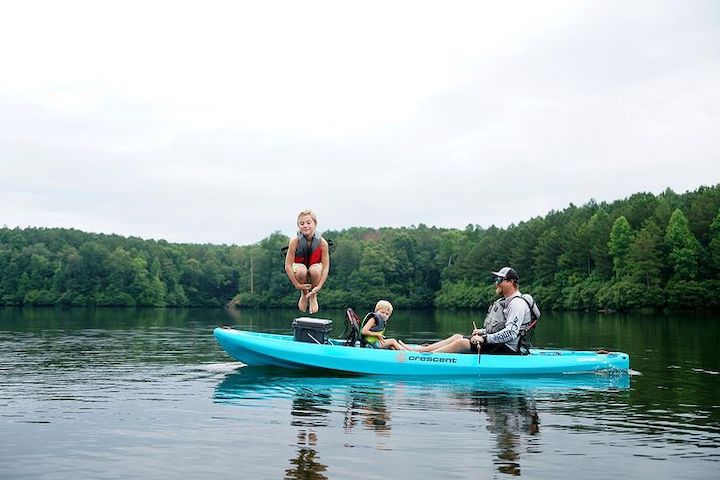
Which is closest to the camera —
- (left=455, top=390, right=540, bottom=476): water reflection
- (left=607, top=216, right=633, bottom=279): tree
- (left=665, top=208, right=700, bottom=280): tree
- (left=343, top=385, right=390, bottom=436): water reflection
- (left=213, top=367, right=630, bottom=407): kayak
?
(left=455, top=390, right=540, bottom=476): water reflection

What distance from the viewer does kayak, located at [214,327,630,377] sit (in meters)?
16.0

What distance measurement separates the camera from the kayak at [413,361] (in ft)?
52.6

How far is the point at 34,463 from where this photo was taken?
8.32 meters

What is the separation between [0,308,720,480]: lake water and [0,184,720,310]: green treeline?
2100 inches

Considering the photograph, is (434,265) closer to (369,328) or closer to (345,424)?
(369,328)

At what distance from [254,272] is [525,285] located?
4233 cm

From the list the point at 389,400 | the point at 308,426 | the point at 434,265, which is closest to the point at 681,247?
the point at 434,265

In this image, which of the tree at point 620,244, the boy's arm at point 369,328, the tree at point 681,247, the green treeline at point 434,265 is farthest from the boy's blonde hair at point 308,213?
the tree at point 620,244

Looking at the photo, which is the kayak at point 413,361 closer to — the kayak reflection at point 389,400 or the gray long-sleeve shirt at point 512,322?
the kayak reflection at point 389,400

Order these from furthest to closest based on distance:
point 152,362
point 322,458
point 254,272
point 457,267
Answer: point 254,272, point 457,267, point 152,362, point 322,458

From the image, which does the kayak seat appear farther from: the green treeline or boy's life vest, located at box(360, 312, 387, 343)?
the green treeline

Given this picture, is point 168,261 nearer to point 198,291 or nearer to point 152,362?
point 198,291

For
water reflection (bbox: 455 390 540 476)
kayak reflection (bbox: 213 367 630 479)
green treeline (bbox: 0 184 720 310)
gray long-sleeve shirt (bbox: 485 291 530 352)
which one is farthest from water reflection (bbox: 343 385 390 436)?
green treeline (bbox: 0 184 720 310)

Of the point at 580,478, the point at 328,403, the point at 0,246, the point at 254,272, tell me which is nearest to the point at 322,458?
the point at 580,478
